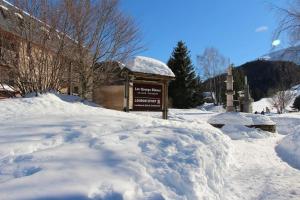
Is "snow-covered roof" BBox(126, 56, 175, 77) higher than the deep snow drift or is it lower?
higher

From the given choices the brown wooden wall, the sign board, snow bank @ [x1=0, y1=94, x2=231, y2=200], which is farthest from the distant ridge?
snow bank @ [x1=0, y1=94, x2=231, y2=200]

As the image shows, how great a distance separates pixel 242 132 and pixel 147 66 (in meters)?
4.64

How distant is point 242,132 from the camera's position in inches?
586

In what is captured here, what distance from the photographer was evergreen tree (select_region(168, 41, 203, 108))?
128 feet

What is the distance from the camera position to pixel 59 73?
11.3 m

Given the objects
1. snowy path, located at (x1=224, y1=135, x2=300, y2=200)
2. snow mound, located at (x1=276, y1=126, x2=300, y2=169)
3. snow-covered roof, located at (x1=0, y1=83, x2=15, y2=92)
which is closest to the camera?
snowy path, located at (x1=224, y1=135, x2=300, y2=200)

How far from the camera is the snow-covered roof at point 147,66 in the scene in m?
13.8

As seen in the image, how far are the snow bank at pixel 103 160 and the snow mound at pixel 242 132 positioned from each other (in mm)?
7162

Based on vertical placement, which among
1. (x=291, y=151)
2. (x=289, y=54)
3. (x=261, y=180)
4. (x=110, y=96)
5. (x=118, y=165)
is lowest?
(x=261, y=180)

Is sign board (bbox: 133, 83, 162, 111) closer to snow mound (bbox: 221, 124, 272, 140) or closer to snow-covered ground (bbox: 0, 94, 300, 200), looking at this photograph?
snow mound (bbox: 221, 124, 272, 140)

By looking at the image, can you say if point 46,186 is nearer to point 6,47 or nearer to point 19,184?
point 19,184

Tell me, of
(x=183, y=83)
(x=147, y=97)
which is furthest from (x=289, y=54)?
(x=183, y=83)

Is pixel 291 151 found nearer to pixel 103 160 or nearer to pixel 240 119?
pixel 240 119

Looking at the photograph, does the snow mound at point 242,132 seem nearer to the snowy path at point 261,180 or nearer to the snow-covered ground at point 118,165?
the snowy path at point 261,180
